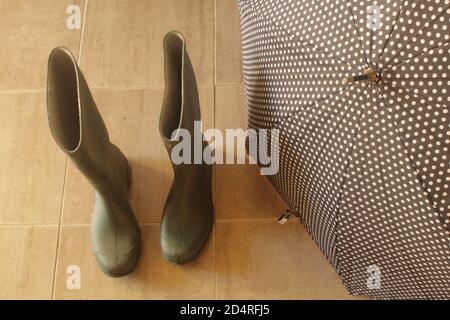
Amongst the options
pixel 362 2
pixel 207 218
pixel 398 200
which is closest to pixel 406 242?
pixel 398 200

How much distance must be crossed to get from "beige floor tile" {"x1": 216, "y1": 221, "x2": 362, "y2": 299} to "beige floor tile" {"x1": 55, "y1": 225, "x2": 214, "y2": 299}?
0.04m

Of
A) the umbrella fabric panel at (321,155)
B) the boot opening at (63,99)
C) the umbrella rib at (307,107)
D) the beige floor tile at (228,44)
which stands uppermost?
the beige floor tile at (228,44)

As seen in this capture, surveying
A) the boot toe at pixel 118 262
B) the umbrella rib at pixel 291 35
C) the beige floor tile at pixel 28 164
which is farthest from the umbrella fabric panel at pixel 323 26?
the beige floor tile at pixel 28 164

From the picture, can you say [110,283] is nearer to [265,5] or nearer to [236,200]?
[236,200]

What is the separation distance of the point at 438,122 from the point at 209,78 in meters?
0.74

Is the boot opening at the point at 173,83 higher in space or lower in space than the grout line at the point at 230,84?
lower

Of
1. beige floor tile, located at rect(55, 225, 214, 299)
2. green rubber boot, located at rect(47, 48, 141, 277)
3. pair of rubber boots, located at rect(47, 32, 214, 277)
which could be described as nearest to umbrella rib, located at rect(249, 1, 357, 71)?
pair of rubber boots, located at rect(47, 32, 214, 277)

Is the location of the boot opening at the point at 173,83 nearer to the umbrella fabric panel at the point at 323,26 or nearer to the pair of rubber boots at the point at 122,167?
the pair of rubber boots at the point at 122,167

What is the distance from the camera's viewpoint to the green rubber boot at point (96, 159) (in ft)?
2.72

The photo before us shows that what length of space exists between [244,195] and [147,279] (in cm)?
31

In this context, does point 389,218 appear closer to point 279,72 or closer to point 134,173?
point 279,72

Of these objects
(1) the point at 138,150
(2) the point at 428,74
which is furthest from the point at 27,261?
(2) the point at 428,74

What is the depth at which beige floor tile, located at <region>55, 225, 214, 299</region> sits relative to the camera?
43.4 inches

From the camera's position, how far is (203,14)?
1.32 metres
